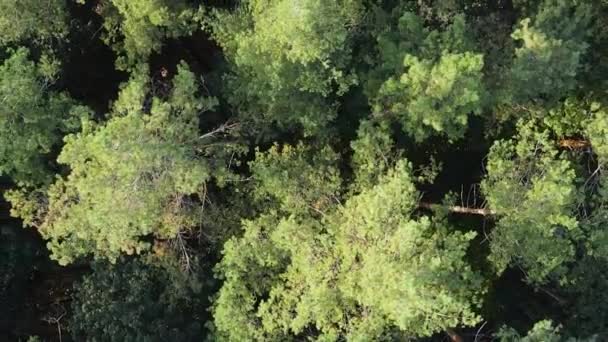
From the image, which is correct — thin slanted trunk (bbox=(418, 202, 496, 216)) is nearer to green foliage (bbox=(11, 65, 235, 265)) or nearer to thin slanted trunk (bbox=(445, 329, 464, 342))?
thin slanted trunk (bbox=(445, 329, 464, 342))

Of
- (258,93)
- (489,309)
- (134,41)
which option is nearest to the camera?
(258,93)

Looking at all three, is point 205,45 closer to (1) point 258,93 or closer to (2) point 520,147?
(1) point 258,93

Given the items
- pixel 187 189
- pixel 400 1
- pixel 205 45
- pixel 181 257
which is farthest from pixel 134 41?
pixel 400 1

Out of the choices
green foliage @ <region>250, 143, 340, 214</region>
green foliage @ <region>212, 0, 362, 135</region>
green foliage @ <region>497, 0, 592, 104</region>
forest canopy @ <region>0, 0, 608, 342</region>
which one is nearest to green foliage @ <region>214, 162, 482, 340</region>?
forest canopy @ <region>0, 0, 608, 342</region>

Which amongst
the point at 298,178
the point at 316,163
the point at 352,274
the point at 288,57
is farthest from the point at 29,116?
the point at 352,274

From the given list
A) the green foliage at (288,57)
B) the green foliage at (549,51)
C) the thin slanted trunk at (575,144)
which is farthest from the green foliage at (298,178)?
the thin slanted trunk at (575,144)

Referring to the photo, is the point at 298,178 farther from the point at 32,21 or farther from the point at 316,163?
the point at 32,21
